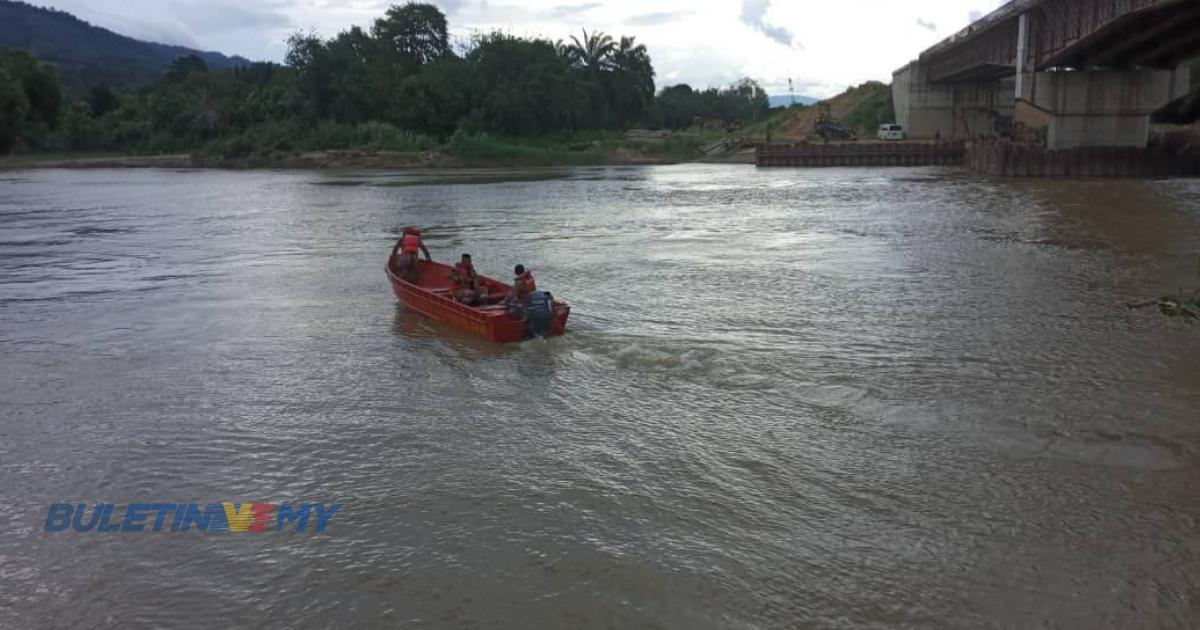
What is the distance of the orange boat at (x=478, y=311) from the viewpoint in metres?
13.8

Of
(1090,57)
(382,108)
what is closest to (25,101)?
(382,108)

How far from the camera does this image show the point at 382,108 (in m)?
90.2

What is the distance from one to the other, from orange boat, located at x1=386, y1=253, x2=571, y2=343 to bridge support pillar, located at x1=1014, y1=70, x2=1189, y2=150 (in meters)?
39.1

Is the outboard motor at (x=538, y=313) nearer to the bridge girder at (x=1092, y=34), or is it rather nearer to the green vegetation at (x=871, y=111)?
the bridge girder at (x=1092, y=34)

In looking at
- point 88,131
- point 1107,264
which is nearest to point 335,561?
point 1107,264

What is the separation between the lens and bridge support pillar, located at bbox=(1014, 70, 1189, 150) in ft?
145

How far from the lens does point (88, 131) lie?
309ft

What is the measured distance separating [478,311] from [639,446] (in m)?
5.37

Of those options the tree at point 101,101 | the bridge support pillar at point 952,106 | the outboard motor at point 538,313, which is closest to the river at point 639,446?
the outboard motor at point 538,313

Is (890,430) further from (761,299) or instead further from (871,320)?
(761,299)

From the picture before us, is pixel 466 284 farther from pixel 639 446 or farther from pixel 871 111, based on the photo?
pixel 871 111

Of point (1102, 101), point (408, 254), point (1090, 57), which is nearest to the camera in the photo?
point (408, 254)

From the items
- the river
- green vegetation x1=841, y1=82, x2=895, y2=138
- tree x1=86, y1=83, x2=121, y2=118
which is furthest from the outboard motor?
tree x1=86, y1=83, x2=121, y2=118

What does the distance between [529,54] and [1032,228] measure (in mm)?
73850
